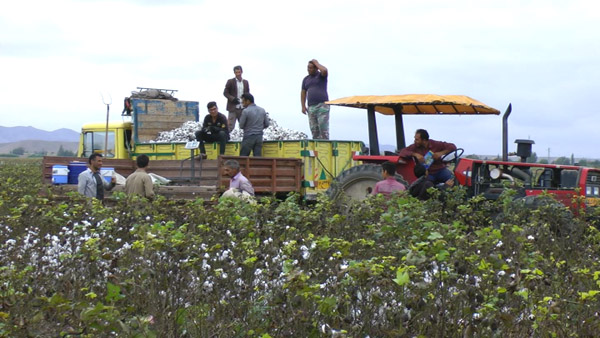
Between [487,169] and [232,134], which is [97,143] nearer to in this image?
[232,134]

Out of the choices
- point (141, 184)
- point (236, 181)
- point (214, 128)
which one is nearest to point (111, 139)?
point (214, 128)

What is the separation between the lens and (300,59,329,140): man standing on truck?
17641mm

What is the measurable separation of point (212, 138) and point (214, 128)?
29cm

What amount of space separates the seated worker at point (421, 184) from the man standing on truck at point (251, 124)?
4375 millimetres

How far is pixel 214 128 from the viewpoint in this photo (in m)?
17.4

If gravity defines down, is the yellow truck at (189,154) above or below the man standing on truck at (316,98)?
below

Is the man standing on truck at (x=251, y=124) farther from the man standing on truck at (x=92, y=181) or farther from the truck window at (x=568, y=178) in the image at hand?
the truck window at (x=568, y=178)

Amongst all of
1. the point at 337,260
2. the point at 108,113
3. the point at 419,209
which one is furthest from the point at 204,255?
the point at 108,113

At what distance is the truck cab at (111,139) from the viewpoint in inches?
784

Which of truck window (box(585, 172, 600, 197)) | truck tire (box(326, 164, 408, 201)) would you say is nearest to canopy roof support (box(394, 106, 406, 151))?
truck tire (box(326, 164, 408, 201))

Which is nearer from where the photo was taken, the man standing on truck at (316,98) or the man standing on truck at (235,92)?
the man standing on truck at (316,98)

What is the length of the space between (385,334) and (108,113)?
1528 cm

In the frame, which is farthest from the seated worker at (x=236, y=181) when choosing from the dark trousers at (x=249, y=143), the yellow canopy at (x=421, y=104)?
the dark trousers at (x=249, y=143)

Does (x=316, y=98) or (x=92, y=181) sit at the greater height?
A: (x=316, y=98)
